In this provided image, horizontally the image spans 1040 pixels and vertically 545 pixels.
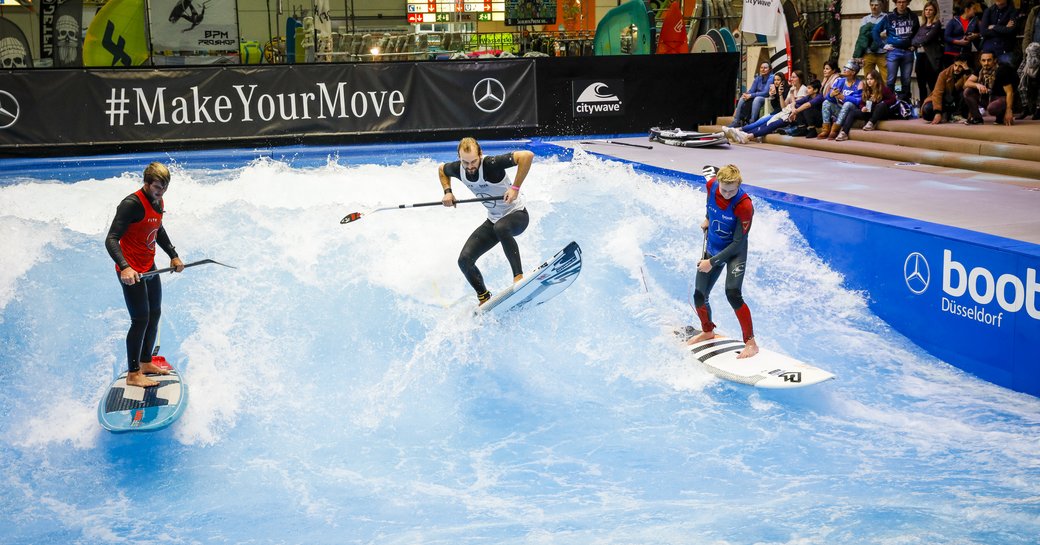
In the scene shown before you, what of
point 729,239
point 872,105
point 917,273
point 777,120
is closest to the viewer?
point 729,239

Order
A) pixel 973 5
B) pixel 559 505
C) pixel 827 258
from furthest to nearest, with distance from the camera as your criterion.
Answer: pixel 973 5 → pixel 827 258 → pixel 559 505

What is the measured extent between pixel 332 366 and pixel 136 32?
36.3 ft

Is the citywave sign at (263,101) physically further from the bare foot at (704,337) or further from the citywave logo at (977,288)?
the citywave logo at (977,288)

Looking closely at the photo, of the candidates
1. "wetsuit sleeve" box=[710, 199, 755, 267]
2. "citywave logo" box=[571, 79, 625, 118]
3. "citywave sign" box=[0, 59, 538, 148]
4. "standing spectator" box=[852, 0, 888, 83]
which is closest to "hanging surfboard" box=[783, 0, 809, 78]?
"standing spectator" box=[852, 0, 888, 83]

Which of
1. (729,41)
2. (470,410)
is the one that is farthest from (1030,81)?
(470,410)

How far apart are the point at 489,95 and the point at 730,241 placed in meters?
10.5

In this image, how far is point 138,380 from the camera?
6219 millimetres

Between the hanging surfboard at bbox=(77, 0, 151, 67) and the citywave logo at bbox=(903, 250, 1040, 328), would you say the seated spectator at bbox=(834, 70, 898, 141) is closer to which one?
the citywave logo at bbox=(903, 250, 1040, 328)

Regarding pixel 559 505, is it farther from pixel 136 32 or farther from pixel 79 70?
pixel 136 32

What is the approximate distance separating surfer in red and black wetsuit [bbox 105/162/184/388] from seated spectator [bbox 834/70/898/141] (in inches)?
413

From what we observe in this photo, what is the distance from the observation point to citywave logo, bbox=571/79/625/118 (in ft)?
55.6

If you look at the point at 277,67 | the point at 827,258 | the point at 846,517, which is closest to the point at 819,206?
the point at 827,258

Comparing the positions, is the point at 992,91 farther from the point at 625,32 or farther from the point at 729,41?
the point at 625,32

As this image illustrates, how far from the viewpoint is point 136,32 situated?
15.9 meters
